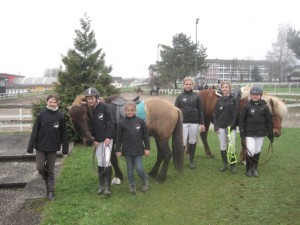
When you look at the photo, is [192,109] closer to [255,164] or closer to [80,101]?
[255,164]

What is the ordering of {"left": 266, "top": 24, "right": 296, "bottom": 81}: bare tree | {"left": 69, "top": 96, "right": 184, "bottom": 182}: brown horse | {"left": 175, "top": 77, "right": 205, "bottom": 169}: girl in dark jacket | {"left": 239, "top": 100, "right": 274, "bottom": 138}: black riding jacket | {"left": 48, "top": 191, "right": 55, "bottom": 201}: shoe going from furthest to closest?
{"left": 266, "top": 24, "right": 296, "bottom": 81}: bare tree
{"left": 175, "top": 77, "right": 205, "bottom": 169}: girl in dark jacket
{"left": 239, "top": 100, "right": 274, "bottom": 138}: black riding jacket
{"left": 69, "top": 96, "right": 184, "bottom": 182}: brown horse
{"left": 48, "top": 191, "right": 55, "bottom": 201}: shoe

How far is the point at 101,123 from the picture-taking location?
4.96 metres

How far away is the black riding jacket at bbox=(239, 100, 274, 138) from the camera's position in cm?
589

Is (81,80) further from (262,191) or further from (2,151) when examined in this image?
(262,191)

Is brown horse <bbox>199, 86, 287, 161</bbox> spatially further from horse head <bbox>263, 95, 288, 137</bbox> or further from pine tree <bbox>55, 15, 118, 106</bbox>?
pine tree <bbox>55, 15, 118, 106</bbox>

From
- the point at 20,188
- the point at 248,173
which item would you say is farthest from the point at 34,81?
the point at 248,173

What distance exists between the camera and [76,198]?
4.96 m

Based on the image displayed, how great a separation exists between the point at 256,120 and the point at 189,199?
82.4 inches

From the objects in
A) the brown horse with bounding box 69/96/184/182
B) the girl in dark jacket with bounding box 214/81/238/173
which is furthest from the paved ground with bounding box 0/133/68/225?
the girl in dark jacket with bounding box 214/81/238/173

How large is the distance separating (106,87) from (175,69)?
126 ft

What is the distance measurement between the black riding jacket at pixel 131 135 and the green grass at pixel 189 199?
0.77 metres

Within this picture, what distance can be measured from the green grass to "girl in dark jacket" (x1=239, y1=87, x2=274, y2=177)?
1.88 ft

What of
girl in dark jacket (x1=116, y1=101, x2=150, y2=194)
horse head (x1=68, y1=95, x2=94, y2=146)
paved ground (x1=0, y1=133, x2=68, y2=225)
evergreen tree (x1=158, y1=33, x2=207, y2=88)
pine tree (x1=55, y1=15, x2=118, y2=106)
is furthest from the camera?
evergreen tree (x1=158, y1=33, x2=207, y2=88)

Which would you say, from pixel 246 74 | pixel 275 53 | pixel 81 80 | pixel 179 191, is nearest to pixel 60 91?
pixel 81 80
